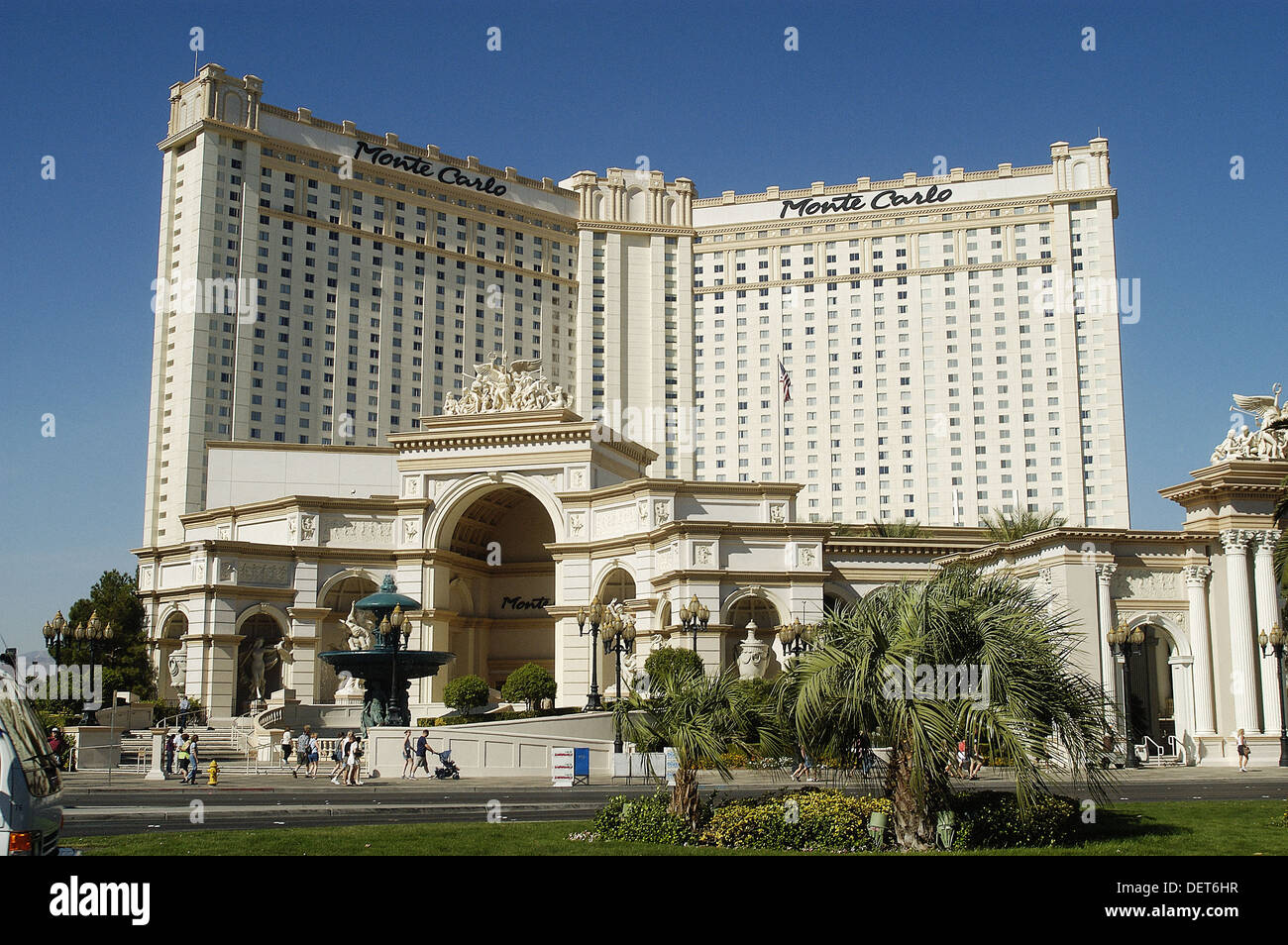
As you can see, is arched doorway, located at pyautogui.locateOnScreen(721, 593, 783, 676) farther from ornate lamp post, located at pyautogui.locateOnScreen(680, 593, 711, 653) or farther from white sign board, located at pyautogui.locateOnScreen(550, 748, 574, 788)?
white sign board, located at pyautogui.locateOnScreen(550, 748, 574, 788)

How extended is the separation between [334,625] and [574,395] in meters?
62.1

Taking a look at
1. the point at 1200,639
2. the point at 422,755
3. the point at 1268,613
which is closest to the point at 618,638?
the point at 422,755

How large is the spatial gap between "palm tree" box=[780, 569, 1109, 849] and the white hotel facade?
3733 centimetres

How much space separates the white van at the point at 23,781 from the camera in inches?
437

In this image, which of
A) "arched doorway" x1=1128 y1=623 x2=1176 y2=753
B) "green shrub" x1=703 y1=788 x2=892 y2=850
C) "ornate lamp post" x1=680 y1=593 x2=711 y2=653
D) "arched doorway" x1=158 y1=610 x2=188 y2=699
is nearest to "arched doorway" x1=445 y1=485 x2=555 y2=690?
"arched doorway" x1=158 y1=610 x2=188 y2=699

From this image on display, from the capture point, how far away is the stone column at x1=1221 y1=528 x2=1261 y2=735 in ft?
151

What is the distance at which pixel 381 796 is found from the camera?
32250mm

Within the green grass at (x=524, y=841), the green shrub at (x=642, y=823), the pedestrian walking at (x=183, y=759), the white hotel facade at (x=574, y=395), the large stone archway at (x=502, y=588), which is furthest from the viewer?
the large stone archway at (x=502, y=588)

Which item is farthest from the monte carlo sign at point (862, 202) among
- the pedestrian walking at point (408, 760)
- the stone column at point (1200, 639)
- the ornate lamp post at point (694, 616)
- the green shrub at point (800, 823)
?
the green shrub at point (800, 823)

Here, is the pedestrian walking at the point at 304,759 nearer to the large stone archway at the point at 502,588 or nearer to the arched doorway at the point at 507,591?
the large stone archway at the point at 502,588

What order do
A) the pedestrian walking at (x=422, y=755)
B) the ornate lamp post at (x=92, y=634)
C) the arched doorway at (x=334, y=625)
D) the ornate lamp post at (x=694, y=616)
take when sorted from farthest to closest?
the arched doorway at (x=334, y=625), the ornate lamp post at (x=694, y=616), the ornate lamp post at (x=92, y=634), the pedestrian walking at (x=422, y=755)

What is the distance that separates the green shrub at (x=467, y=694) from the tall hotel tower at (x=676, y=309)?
206 ft

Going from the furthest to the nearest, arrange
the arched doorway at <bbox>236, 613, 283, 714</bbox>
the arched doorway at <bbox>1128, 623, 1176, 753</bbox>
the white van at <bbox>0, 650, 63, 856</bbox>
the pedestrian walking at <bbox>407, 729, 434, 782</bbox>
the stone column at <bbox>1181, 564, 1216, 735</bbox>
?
the arched doorway at <bbox>236, 613, 283, 714</bbox>
the arched doorway at <bbox>1128, 623, 1176, 753</bbox>
the stone column at <bbox>1181, 564, 1216, 735</bbox>
the pedestrian walking at <bbox>407, 729, 434, 782</bbox>
the white van at <bbox>0, 650, 63, 856</bbox>
